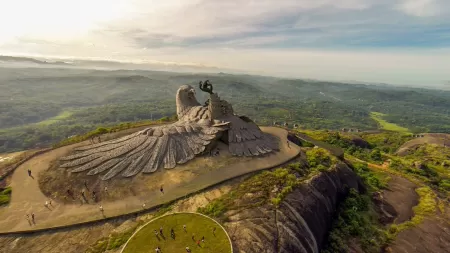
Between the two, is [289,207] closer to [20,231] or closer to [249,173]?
[249,173]

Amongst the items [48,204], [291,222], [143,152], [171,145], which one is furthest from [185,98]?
[291,222]

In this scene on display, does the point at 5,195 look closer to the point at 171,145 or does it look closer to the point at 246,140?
the point at 171,145

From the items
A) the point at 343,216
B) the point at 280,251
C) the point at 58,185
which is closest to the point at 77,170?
the point at 58,185

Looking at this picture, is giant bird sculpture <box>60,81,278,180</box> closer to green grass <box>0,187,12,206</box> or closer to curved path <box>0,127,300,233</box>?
curved path <box>0,127,300,233</box>

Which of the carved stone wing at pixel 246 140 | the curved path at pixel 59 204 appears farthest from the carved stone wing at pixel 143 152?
the curved path at pixel 59 204

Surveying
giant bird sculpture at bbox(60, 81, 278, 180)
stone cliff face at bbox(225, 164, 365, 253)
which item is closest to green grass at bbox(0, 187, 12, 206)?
giant bird sculpture at bbox(60, 81, 278, 180)

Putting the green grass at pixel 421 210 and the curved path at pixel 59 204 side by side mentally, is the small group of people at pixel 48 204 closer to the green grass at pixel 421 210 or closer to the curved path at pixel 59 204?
the curved path at pixel 59 204

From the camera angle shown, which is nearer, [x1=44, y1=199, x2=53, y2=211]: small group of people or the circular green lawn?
the circular green lawn
